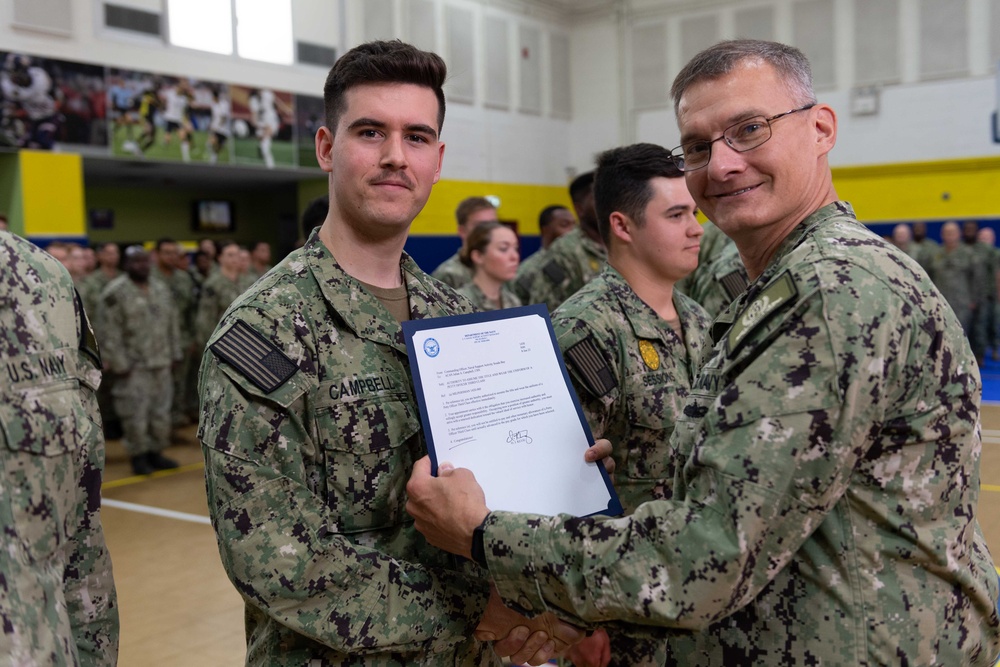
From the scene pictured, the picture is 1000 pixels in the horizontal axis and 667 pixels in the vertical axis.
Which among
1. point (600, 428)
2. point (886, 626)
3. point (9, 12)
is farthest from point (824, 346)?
point (9, 12)

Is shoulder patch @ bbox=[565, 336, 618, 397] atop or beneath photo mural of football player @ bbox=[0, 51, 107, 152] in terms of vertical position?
beneath

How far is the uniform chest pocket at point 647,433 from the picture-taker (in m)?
2.42

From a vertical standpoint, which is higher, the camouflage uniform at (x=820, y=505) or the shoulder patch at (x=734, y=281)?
the shoulder patch at (x=734, y=281)

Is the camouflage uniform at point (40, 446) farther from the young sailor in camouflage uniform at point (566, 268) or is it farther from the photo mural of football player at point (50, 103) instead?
the photo mural of football player at point (50, 103)

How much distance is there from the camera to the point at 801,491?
4.39 ft

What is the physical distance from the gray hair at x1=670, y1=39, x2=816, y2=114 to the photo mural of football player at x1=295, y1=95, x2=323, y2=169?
39.3ft

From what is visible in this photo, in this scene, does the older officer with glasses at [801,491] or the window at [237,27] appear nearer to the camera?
the older officer with glasses at [801,491]

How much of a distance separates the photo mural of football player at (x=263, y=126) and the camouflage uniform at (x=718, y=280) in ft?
30.5

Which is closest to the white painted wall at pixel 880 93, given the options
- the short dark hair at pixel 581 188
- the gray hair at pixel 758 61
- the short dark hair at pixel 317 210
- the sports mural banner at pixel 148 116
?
the sports mural banner at pixel 148 116

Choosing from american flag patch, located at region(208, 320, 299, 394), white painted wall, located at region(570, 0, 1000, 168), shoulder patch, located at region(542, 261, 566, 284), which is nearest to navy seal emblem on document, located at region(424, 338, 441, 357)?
american flag patch, located at region(208, 320, 299, 394)

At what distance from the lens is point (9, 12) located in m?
9.38

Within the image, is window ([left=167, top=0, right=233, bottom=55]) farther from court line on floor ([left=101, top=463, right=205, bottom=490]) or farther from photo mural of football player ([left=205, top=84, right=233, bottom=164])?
court line on floor ([left=101, top=463, right=205, bottom=490])

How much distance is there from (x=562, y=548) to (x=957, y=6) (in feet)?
52.9

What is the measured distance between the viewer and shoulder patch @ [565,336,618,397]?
2.35 metres
